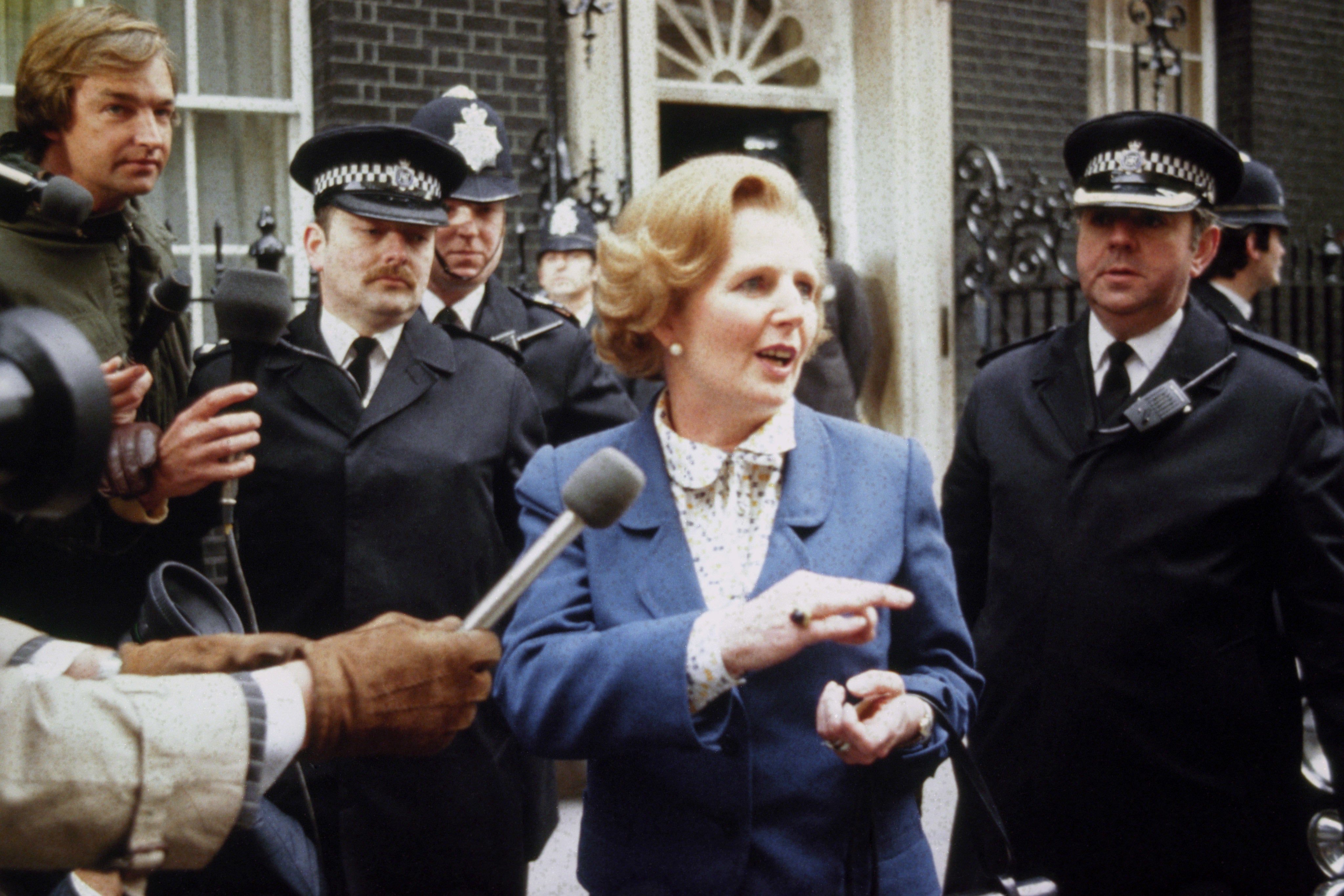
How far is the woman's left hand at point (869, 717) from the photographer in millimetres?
1832

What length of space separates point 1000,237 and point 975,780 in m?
6.53

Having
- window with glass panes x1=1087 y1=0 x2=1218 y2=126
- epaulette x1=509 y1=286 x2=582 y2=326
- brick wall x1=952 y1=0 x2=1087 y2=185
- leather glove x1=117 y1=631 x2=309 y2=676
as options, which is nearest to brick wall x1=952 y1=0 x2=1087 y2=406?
brick wall x1=952 y1=0 x2=1087 y2=185

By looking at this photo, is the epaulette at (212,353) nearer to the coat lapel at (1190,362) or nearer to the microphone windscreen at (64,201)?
the microphone windscreen at (64,201)

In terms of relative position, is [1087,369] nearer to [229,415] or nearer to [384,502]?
[384,502]

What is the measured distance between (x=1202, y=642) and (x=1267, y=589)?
20 centimetres

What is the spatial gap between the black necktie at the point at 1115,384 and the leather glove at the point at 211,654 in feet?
6.16

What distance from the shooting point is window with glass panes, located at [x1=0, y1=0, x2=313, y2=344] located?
6.25m

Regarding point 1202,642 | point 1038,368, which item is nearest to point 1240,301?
point 1038,368

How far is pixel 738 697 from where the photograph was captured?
6.59 feet

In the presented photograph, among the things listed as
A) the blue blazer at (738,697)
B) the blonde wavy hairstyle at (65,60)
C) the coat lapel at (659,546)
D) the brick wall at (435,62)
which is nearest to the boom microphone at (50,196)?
the blonde wavy hairstyle at (65,60)

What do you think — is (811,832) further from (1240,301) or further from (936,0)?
(936,0)

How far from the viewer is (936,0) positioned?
7965 millimetres

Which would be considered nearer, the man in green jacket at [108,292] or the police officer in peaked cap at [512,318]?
the man in green jacket at [108,292]

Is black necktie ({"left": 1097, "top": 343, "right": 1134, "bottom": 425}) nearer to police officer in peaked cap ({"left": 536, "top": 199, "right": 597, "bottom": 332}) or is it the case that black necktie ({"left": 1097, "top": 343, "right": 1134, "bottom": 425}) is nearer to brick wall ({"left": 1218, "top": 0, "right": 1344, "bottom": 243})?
police officer in peaked cap ({"left": 536, "top": 199, "right": 597, "bottom": 332})
